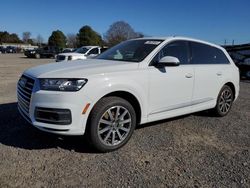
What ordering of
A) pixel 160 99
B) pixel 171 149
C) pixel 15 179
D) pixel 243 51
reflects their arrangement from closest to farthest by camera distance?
pixel 15 179, pixel 171 149, pixel 160 99, pixel 243 51

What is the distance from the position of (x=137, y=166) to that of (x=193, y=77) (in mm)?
2175

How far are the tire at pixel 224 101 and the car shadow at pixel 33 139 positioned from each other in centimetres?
314

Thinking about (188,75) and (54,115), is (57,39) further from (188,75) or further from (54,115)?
(54,115)

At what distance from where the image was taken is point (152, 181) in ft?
10.6

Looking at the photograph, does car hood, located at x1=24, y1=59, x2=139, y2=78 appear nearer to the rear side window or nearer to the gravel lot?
the gravel lot

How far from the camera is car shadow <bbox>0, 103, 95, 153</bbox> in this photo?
4.10 meters

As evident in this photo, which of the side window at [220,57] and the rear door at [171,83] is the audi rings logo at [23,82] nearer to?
the rear door at [171,83]

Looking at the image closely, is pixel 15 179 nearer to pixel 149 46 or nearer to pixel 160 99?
pixel 160 99

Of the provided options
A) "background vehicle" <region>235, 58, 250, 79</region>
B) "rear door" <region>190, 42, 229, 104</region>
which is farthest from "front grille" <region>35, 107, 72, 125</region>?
"background vehicle" <region>235, 58, 250, 79</region>

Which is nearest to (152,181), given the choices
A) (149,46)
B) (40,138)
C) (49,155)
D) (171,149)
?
(171,149)

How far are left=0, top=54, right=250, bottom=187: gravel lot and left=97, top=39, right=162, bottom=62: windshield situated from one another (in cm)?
135

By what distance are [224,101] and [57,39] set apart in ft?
234

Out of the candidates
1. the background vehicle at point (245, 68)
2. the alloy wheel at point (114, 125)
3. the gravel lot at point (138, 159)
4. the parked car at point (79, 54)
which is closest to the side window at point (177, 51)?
the alloy wheel at point (114, 125)

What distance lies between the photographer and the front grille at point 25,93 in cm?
385
